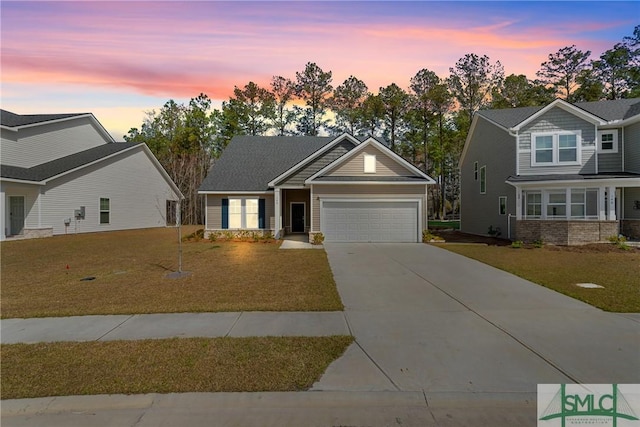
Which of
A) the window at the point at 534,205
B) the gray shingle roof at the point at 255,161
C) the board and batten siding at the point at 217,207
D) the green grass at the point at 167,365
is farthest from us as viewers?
the gray shingle roof at the point at 255,161

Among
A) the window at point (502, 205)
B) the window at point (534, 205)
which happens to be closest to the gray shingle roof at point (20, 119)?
the window at point (502, 205)

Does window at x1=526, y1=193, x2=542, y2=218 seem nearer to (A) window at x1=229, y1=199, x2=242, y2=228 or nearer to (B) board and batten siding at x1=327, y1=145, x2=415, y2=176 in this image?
(B) board and batten siding at x1=327, y1=145, x2=415, y2=176

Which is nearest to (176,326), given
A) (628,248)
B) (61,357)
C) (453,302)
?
(61,357)

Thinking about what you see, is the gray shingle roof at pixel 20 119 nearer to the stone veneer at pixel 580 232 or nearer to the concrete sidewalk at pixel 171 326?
the concrete sidewalk at pixel 171 326

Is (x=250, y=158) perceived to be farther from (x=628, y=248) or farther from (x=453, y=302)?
(x=628, y=248)

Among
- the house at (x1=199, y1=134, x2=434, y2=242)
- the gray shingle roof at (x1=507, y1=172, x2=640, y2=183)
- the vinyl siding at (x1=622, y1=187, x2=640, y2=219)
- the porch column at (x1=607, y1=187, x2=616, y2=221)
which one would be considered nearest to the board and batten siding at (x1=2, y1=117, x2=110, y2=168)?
the house at (x1=199, y1=134, x2=434, y2=242)

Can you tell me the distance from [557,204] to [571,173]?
6.15 feet

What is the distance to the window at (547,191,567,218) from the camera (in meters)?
17.7

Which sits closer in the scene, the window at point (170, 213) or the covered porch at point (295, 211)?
the covered porch at point (295, 211)

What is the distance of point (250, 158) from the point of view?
942 inches

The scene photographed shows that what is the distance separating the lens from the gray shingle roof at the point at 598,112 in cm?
1830

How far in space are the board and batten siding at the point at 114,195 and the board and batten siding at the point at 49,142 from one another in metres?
2.94

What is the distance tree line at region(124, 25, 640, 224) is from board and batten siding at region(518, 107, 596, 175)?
24295 millimetres

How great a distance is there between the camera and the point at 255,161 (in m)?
23.7
